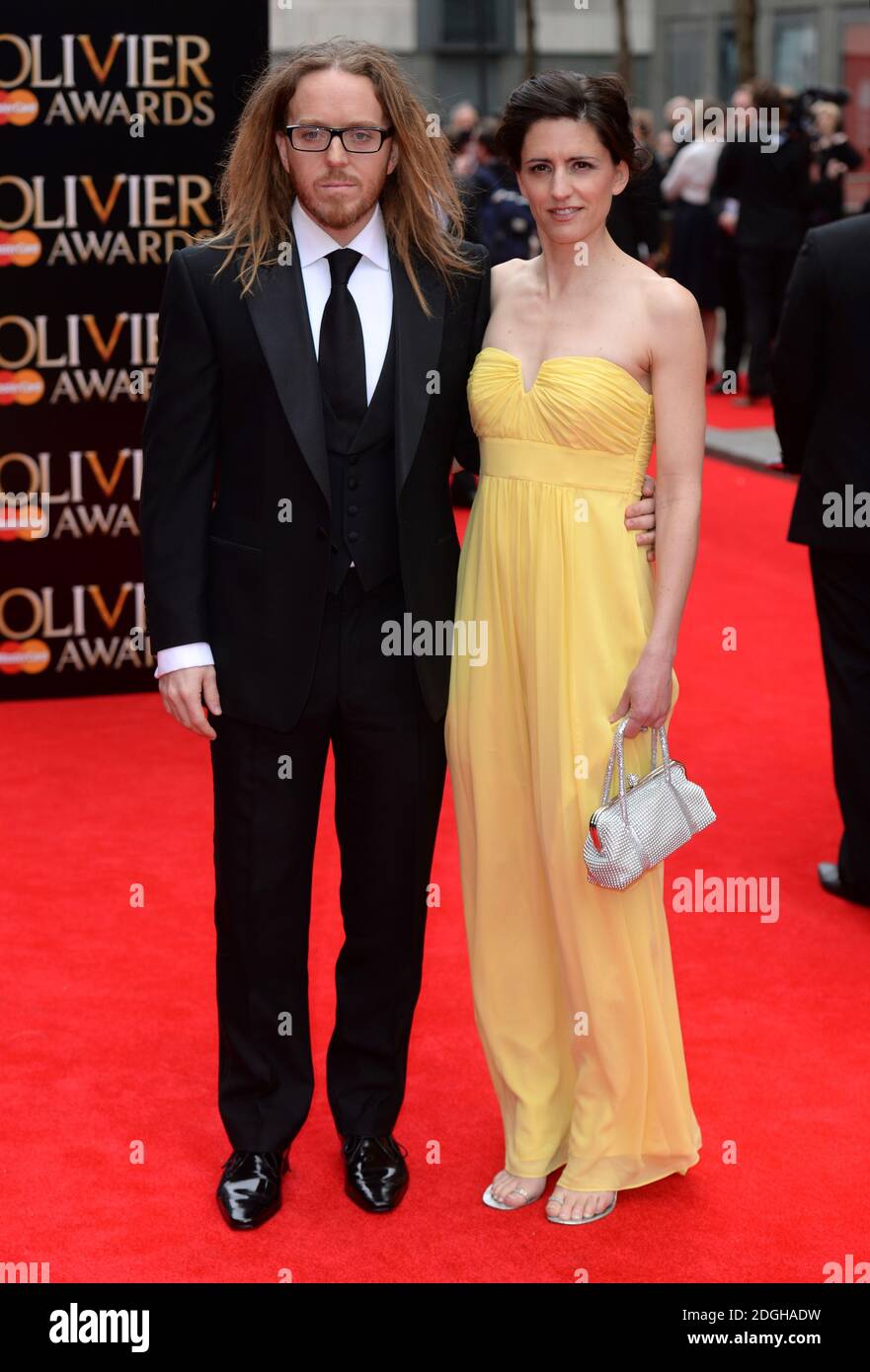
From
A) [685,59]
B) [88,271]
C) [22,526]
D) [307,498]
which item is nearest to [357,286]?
[307,498]

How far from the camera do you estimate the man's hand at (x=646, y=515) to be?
124 inches

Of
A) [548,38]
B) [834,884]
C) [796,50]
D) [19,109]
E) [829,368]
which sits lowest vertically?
[834,884]

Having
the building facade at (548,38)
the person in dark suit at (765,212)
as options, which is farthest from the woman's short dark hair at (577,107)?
the building facade at (548,38)

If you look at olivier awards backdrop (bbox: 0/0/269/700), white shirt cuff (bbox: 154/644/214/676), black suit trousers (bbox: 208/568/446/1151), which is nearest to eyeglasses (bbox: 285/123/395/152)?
black suit trousers (bbox: 208/568/446/1151)

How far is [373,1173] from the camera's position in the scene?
3.39 meters

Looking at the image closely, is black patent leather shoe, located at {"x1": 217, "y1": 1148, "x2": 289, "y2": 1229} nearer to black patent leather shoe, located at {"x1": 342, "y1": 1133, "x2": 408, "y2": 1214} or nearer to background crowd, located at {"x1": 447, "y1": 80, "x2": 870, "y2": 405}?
black patent leather shoe, located at {"x1": 342, "y1": 1133, "x2": 408, "y2": 1214}

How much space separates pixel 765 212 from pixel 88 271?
7.46m

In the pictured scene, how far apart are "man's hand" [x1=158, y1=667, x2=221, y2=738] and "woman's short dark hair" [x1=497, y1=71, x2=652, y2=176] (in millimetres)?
1020

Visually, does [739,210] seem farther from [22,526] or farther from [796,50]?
[796,50]

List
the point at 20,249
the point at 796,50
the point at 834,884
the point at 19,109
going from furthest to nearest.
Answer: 1. the point at 796,50
2. the point at 20,249
3. the point at 19,109
4. the point at 834,884

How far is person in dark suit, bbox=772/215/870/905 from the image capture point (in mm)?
4785

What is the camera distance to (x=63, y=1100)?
3.80 metres

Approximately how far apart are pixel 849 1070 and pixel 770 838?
5.07 ft
